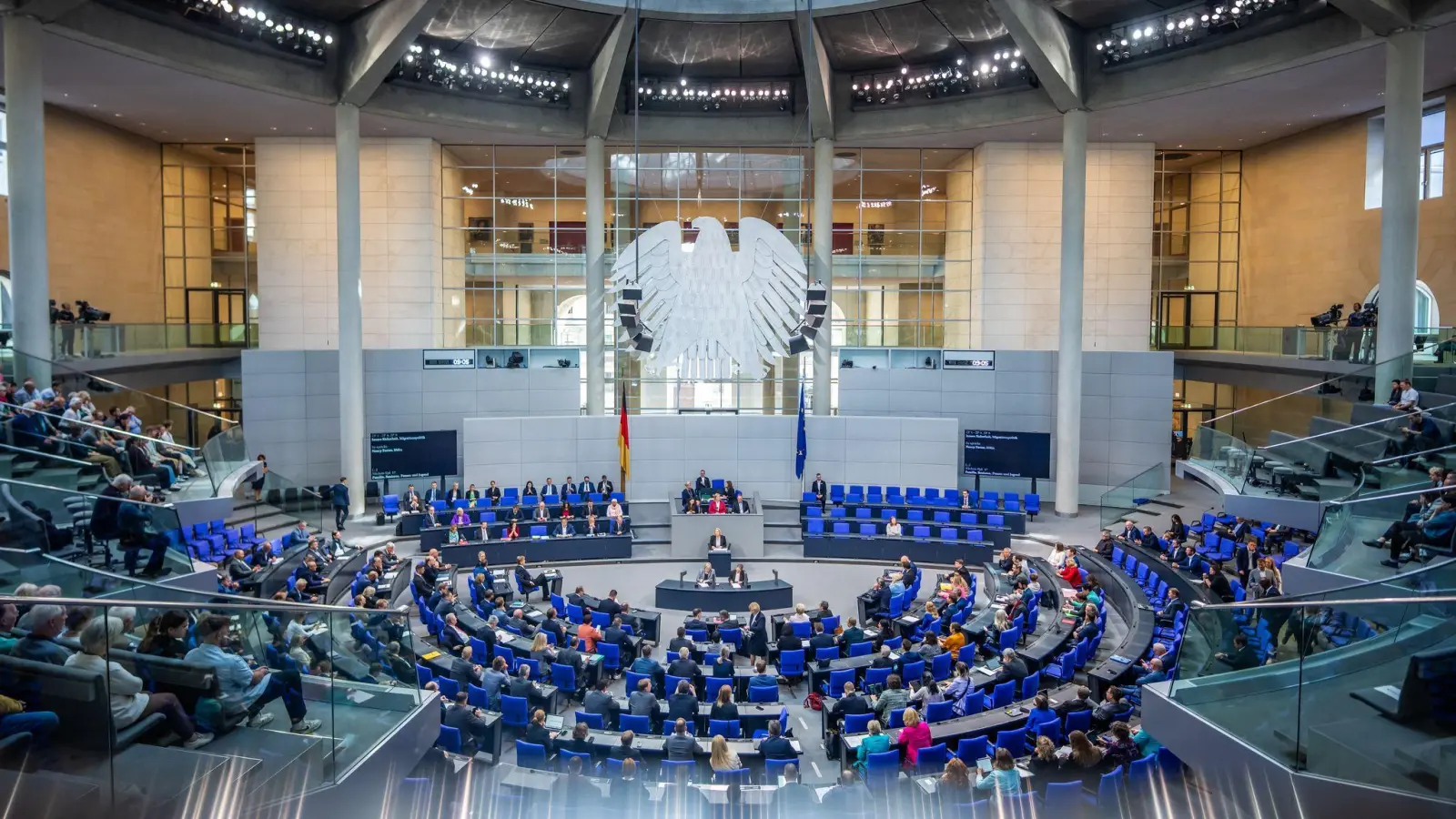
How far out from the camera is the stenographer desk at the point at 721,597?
15.3 meters

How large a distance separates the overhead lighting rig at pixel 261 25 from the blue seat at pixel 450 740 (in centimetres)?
1552

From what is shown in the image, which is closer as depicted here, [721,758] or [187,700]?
[187,700]

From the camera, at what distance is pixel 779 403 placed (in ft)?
82.8

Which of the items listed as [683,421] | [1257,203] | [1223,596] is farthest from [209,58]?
[1257,203]

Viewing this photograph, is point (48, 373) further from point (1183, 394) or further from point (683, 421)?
point (1183, 394)

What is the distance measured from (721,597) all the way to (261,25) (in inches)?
593

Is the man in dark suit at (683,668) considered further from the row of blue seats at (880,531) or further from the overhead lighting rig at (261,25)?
the overhead lighting rig at (261,25)

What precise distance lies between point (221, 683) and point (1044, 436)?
68.8ft

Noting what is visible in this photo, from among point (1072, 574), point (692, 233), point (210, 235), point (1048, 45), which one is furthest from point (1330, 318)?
point (210, 235)

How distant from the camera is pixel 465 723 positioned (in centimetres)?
938

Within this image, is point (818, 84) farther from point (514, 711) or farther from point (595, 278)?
point (514, 711)

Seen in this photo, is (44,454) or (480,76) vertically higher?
(480,76)

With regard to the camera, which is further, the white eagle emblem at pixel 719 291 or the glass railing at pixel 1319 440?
the glass railing at pixel 1319 440

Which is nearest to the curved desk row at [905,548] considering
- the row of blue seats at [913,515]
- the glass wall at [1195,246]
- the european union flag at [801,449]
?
the row of blue seats at [913,515]
